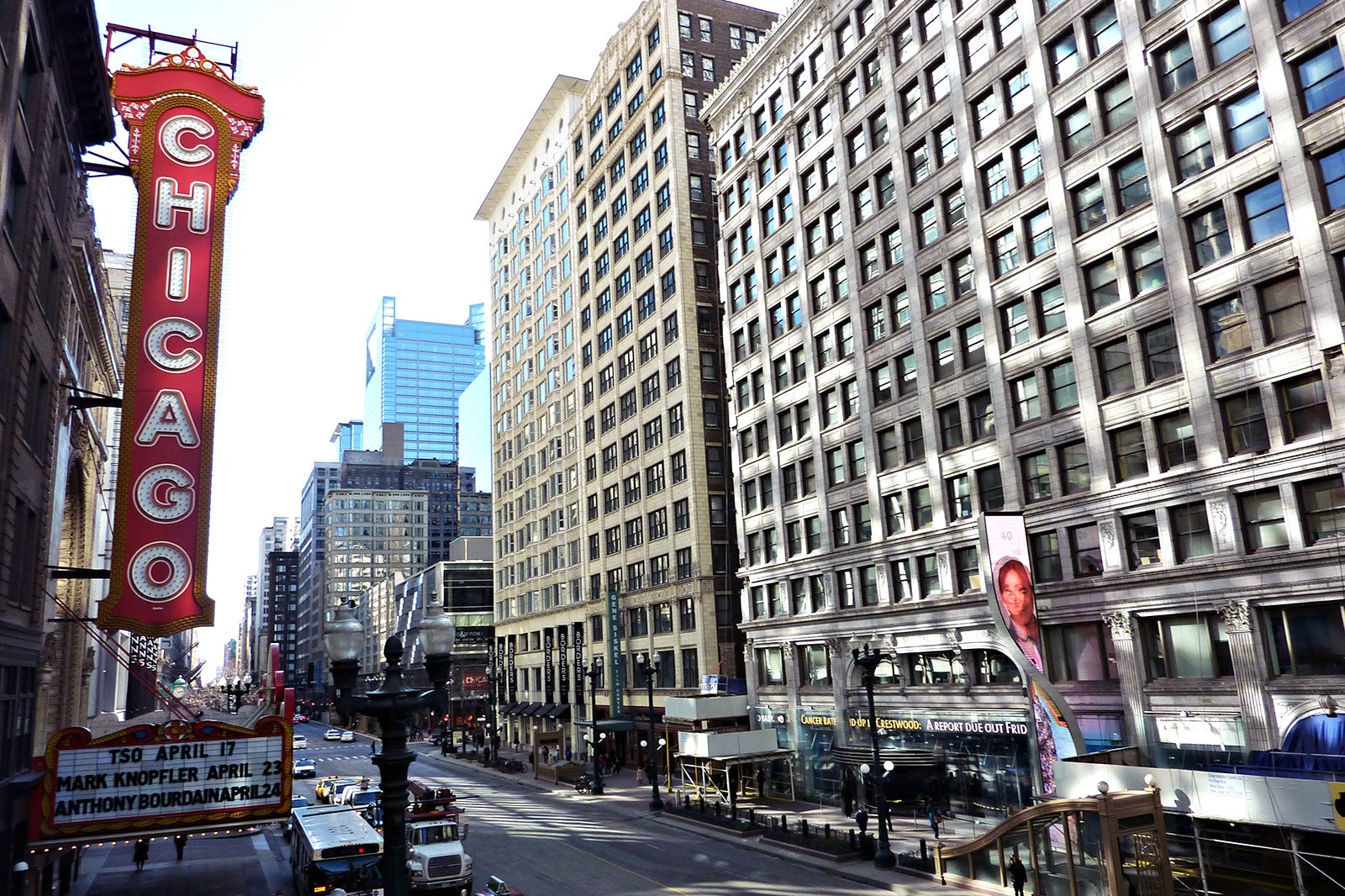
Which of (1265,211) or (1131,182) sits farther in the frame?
(1131,182)

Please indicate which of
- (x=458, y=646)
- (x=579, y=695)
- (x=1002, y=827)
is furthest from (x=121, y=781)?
(x=458, y=646)

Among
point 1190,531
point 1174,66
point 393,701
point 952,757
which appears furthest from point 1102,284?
point 393,701

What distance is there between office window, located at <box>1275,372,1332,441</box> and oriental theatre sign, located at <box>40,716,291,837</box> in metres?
30.0

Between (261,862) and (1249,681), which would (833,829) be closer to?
(1249,681)

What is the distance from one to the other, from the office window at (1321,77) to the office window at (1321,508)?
11.2 m

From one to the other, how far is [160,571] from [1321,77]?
124 feet

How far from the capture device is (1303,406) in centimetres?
2902

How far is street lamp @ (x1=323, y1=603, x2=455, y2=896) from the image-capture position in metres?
12.1

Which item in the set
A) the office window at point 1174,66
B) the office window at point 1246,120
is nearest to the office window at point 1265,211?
the office window at point 1246,120

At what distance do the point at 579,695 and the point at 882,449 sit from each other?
41.0m

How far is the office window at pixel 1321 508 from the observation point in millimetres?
27906

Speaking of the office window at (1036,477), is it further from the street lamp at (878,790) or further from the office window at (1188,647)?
the street lamp at (878,790)

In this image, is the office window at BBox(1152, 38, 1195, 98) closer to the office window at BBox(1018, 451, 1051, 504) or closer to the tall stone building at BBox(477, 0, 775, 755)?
the office window at BBox(1018, 451, 1051, 504)

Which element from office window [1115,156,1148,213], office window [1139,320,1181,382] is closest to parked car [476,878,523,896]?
office window [1139,320,1181,382]
